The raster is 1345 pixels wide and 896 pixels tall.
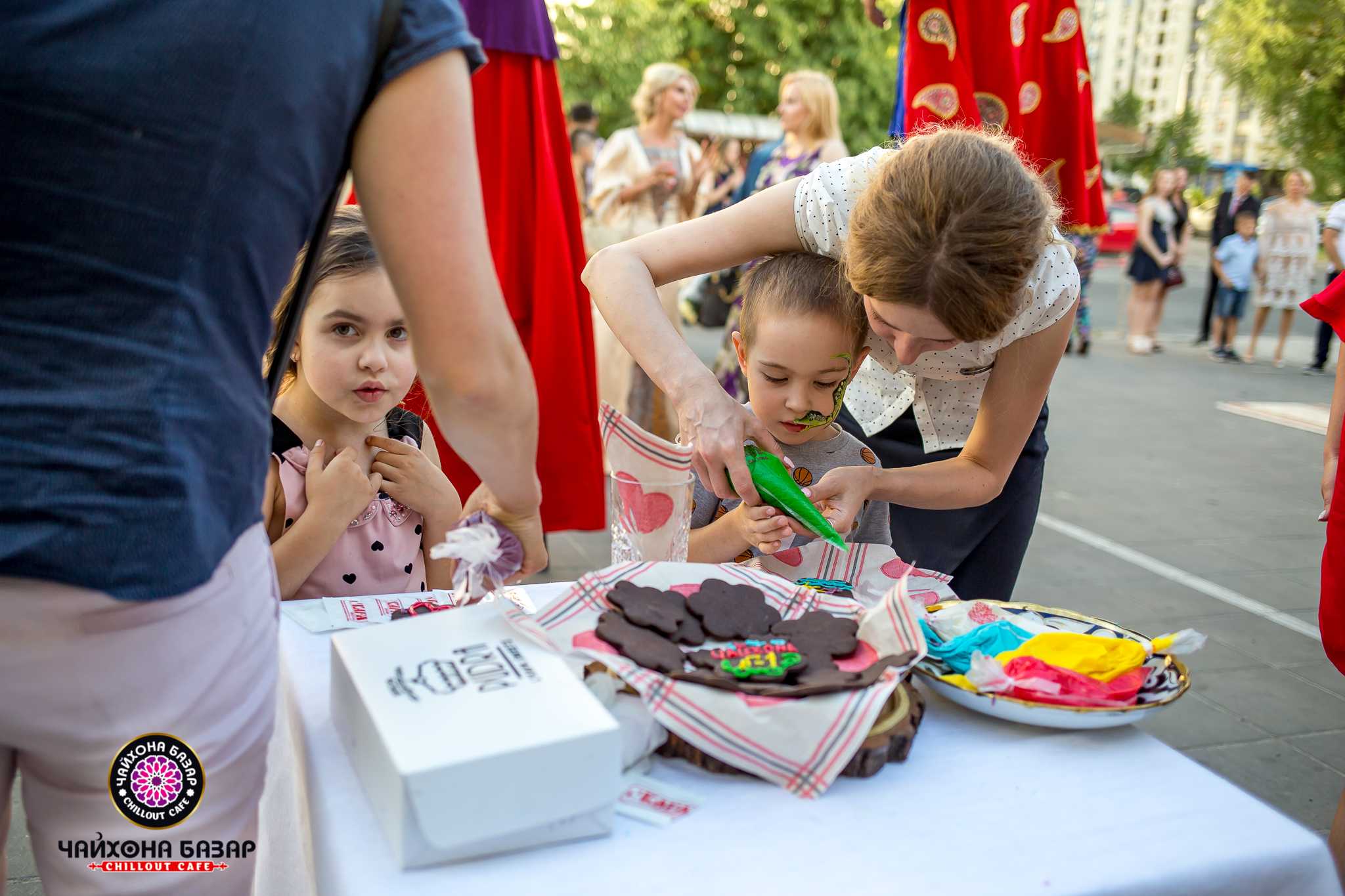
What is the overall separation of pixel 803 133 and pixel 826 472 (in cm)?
378

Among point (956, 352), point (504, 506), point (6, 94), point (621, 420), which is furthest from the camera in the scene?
point (956, 352)

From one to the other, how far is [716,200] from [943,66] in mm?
5886

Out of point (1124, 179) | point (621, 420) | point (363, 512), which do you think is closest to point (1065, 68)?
point (621, 420)

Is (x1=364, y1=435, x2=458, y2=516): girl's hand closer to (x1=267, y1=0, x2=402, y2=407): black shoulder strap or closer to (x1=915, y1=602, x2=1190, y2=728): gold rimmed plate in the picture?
(x1=267, y1=0, x2=402, y2=407): black shoulder strap

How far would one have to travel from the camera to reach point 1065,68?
104 inches

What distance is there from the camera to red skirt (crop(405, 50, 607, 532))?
268cm

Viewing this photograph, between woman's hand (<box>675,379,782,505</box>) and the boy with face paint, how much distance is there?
98 millimetres

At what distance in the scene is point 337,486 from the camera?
1.76 m

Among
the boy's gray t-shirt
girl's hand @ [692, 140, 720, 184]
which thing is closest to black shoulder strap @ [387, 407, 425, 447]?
the boy's gray t-shirt

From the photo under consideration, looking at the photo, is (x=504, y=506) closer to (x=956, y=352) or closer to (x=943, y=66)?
(x=956, y=352)

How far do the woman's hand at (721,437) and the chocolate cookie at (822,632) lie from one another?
343mm

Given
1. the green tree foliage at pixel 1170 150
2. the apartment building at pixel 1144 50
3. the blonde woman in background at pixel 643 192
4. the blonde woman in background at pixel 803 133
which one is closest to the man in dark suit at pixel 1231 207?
the blonde woman in background at pixel 803 133

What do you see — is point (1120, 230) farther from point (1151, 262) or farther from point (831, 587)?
point (831, 587)

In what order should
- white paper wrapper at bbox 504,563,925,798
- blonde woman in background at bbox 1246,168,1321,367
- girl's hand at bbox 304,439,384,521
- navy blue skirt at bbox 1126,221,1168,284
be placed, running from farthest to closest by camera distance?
navy blue skirt at bbox 1126,221,1168,284
blonde woman in background at bbox 1246,168,1321,367
girl's hand at bbox 304,439,384,521
white paper wrapper at bbox 504,563,925,798
